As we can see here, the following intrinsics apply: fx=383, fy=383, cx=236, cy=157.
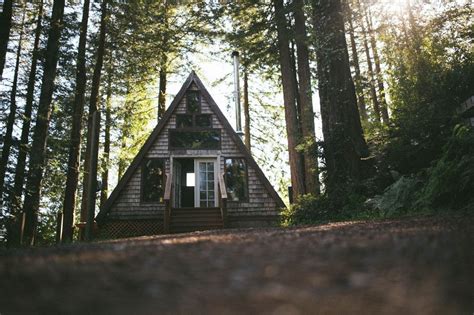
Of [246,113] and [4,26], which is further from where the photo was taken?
[246,113]

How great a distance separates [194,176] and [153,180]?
6.09ft

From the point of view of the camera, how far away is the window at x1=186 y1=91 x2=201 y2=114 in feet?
54.0

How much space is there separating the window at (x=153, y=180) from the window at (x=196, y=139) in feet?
3.78

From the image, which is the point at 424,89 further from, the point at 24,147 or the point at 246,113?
the point at 246,113

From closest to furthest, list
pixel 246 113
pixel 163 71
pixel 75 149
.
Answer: pixel 75 149 < pixel 163 71 < pixel 246 113

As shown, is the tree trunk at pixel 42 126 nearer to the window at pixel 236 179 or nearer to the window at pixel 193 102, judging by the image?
the window at pixel 193 102

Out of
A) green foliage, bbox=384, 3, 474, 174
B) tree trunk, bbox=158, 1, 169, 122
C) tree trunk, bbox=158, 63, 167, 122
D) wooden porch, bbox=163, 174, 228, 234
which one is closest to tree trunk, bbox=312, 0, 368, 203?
green foliage, bbox=384, 3, 474, 174

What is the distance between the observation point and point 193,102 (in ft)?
54.1

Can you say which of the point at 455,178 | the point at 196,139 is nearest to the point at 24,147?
the point at 196,139

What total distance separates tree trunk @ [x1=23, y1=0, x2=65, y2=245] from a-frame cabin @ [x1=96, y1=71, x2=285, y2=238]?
2.86 meters

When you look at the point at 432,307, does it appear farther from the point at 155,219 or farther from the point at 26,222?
the point at 155,219

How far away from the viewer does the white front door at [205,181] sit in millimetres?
16281

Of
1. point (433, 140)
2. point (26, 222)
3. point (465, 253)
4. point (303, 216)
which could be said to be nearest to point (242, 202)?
point (303, 216)

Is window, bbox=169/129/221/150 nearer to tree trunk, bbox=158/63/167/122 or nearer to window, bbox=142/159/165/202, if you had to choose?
window, bbox=142/159/165/202
